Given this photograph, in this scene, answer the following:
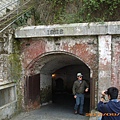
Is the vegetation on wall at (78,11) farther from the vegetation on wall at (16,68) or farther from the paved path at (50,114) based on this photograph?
the paved path at (50,114)

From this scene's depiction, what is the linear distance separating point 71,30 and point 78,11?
4.36 feet

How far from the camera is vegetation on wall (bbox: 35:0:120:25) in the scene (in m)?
7.73

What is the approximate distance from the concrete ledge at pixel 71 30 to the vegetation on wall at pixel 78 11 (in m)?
0.47

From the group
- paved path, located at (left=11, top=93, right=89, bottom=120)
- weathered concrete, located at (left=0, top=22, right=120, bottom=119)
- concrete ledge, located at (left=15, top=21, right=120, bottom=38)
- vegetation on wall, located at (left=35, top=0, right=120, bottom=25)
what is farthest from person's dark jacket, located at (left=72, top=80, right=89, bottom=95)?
vegetation on wall, located at (left=35, top=0, right=120, bottom=25)

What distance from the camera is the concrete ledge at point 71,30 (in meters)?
6.92

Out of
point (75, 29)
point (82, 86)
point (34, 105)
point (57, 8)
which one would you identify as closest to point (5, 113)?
point (34, 105)

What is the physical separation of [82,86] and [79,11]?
297 centimetres

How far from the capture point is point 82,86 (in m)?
8.17

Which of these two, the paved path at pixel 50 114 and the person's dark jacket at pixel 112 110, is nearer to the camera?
the person's dark jacket at pixel 112 110

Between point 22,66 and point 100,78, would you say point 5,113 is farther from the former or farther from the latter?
point 100,78

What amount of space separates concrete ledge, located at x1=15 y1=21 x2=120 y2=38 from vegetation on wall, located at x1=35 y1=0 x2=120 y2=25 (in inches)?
18.4

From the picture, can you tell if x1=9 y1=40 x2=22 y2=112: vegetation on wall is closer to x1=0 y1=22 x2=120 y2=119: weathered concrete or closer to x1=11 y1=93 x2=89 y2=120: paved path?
x1=0 y1=22 x2=120 y2=119: weathered concrete

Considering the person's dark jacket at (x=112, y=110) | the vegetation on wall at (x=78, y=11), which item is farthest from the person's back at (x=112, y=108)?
the vegetation on wall at (x=78, y=11)

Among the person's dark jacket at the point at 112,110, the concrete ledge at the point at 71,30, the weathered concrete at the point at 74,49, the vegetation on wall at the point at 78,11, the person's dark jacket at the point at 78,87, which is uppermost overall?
the vegetation on wall at the point at 78,11
